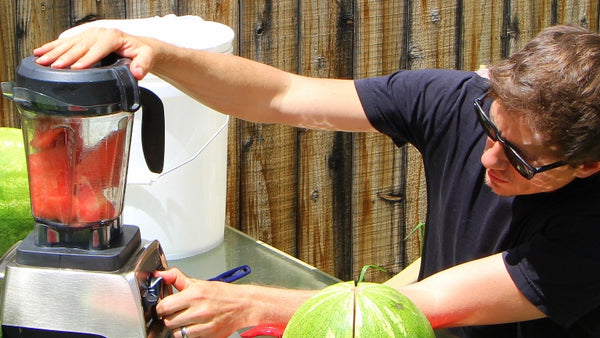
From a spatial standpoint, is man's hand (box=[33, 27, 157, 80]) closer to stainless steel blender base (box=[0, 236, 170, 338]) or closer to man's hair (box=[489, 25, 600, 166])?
stainless steel blender base (box=[0, 236, 170, 338])

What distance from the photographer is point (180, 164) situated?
2.18 metres

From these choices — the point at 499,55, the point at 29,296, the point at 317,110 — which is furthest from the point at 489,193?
the point at 499,55

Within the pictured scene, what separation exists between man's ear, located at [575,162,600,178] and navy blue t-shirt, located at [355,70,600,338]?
3.5 inches

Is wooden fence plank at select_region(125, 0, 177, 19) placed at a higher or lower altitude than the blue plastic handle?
Result: higher

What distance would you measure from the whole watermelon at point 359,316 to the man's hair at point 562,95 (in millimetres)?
510

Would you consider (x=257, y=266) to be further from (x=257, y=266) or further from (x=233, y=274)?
(x=233, y=274)

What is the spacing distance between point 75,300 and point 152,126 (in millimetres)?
413

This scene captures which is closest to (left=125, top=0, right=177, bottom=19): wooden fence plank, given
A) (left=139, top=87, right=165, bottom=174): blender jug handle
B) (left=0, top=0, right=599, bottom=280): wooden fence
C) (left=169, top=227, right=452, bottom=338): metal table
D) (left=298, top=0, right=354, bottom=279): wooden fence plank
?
(left=0, top=0, right=599, bottom=280): wooden fence

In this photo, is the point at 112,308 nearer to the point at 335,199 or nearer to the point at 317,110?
the point at 317,110

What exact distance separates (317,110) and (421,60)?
137 centimetres

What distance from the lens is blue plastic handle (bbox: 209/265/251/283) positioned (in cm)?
212

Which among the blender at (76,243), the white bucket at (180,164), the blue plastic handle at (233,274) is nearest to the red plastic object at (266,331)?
the blender at (76,243)

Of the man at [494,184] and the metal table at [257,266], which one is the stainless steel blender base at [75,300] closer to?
the man at [494,184]

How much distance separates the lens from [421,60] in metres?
3.52
